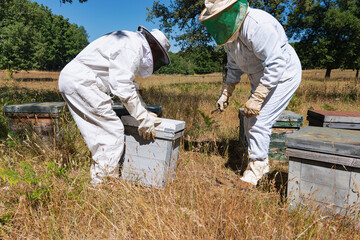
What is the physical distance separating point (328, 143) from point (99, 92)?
6.82 feet

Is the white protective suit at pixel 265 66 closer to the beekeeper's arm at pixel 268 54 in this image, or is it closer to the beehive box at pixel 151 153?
the beekeeper's arm at pixel 268 54

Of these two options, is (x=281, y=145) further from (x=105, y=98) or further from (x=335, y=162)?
(x=105, y=98)

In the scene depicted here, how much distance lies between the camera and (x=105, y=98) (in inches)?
93.4

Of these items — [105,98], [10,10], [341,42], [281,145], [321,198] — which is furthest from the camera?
[341,42]

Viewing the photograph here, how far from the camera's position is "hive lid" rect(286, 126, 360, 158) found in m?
1.64

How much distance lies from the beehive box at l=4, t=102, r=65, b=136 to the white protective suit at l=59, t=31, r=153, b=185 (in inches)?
29.8

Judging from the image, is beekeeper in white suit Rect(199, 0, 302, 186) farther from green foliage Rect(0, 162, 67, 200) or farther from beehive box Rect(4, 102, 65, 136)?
beehive box Rect(4, 102, 65, 136)

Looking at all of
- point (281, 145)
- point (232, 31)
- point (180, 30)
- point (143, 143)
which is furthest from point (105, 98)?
point (180, 30)

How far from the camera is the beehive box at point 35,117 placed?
9.76 feet

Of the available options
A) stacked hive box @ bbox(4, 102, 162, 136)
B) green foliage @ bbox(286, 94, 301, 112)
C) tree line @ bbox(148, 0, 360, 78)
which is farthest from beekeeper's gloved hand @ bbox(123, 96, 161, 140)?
tree line @ bbox(148, 0, 360, 78)

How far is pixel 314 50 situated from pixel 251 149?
2845 centimetres

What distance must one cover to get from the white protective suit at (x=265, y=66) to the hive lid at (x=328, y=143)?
0.43 meters

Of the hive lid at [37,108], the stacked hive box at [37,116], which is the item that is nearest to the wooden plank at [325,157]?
the stacked hive box at [37,116]

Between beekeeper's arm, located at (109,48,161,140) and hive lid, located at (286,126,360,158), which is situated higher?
beekeeper's arm, located at (109,48,161,140)
